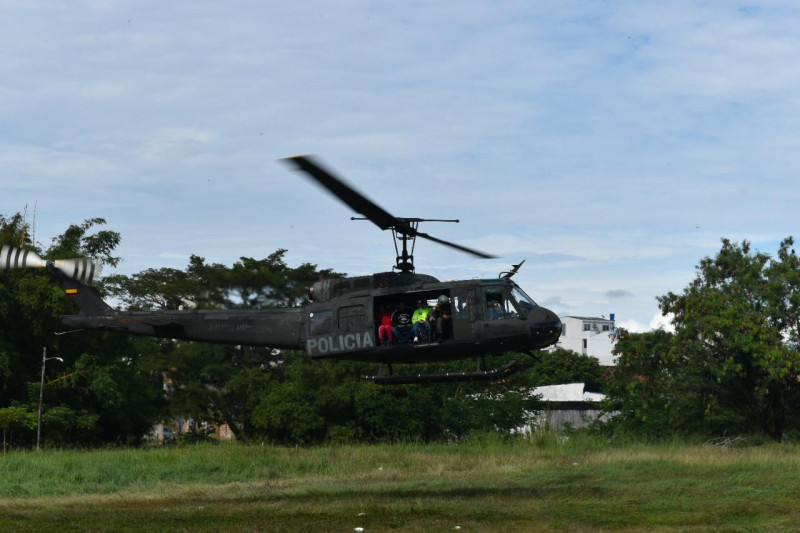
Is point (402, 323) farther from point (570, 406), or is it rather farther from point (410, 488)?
point (570, 406)

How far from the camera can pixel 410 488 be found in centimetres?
2711

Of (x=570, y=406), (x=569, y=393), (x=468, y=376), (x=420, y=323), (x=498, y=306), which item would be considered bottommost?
(x=570, y=406)

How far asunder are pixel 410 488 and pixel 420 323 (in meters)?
9.74

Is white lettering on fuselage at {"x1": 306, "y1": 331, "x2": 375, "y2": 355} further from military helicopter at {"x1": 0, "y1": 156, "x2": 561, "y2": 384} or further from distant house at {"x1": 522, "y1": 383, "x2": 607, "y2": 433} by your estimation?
distant house at {"x1": 522, "y1": 383, "x2": 607, "y2": 433}

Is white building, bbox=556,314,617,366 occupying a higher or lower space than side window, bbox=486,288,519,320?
higher

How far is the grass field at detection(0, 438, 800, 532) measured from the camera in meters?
18.6

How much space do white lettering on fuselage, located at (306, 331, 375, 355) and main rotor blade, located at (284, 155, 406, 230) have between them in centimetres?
235

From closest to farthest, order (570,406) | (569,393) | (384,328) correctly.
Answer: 1. (384,328)
2. (570,406)
3. (569,393)

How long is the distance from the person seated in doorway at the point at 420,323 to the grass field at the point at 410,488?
3.72 m

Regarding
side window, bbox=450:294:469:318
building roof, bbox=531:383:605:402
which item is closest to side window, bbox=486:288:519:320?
side window, bbox=450:294:469:318

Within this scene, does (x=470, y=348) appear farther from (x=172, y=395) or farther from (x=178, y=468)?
(x=178, y=468)

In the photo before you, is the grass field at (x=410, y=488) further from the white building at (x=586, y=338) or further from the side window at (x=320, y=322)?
the white building at (x=586, y=338)

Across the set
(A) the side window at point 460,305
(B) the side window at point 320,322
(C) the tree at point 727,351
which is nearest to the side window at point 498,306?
(A) the side window at point 460,305

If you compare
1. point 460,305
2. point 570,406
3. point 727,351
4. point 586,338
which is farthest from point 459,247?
point 586,338
